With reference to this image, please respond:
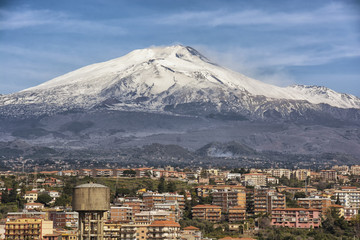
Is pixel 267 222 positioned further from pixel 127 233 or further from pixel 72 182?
pixel 72 182

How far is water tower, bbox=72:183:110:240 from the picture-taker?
27.1 m

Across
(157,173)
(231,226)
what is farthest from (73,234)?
(157,173)

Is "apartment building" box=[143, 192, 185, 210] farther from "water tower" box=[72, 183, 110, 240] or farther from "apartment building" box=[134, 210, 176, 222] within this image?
"water tower" box=[72, 183, 110, 240]

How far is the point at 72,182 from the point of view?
325 ft

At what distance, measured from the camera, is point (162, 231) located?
6109 centimetres

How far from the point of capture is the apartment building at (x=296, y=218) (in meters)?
77.4

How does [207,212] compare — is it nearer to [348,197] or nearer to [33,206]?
[33,206]

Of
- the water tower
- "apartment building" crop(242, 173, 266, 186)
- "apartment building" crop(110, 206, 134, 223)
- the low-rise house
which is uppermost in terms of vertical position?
"apartment building" crop(242, 173, 266, 186)

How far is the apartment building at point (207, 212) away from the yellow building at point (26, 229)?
68.9ft

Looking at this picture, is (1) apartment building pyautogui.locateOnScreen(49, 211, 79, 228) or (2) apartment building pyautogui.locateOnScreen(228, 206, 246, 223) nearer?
(1) apartment building pyautogui.locateOnScreen(49, 211, 79, 228)

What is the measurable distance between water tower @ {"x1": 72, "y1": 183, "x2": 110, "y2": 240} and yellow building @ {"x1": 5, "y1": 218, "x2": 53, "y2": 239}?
3256 centimetres

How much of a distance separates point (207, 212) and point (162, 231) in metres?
20.1

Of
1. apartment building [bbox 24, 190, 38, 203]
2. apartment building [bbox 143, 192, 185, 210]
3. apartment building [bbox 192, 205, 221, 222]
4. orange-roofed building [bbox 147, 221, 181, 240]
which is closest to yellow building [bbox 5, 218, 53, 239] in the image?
orange-roofed building [bbox 147, 221, 181, 240]

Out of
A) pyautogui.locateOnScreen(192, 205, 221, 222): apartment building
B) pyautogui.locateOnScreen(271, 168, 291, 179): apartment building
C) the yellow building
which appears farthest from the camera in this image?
pyautogui.locateOnScreen(271, 168, 291, 179): apartment building
